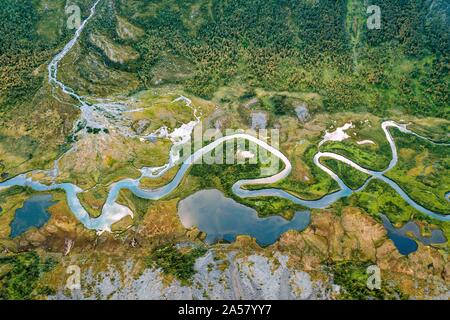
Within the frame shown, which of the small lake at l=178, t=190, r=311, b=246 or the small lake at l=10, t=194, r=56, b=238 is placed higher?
the small lake at l=10, t=194, r=56, b=238

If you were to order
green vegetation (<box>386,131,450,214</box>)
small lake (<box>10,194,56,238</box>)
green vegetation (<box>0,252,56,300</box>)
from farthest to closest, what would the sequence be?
green vegetation (<box>386,131,450,214</box>) < small lake (<box>10,194,56,238</box>) < green vegetation (<box>0,252,56,300</box>)

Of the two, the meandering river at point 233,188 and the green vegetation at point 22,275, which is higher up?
the meandering river at point 233,188

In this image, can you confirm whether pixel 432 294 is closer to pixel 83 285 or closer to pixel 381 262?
pixel 381 262

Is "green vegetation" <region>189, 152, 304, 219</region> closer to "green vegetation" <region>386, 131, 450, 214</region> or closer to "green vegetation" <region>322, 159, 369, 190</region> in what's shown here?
"green vegetation" <region>322, 159, 369, 190</region>

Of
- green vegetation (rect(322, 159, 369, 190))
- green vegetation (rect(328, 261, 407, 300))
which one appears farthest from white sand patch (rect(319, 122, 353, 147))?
green vegetation (rect(328, 261, 407, 300))

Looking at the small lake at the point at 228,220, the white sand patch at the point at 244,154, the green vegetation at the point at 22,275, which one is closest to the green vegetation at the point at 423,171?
the small lake at the point at 228,220

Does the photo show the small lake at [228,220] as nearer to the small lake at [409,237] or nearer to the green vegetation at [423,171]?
the small lake at [409,237]

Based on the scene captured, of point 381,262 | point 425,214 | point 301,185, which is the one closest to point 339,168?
point 301,185

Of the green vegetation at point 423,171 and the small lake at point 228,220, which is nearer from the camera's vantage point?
the small lake at point 228,220
